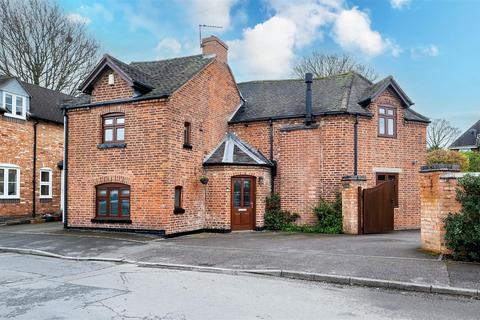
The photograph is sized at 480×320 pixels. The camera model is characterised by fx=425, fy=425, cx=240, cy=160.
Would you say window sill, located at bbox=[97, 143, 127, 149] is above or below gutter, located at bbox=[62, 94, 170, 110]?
below

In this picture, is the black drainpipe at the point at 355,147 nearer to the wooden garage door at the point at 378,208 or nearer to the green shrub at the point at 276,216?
the wooden garage door at the point at 378,208

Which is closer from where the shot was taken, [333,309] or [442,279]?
[333,309]

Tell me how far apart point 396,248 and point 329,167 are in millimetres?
6115

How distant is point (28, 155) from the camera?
22312mm

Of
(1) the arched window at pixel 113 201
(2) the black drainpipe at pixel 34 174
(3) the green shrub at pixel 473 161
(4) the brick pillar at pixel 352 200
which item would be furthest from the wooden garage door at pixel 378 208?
(3) the green shrub at pixel 473 161

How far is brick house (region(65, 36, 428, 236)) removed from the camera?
15.7 m

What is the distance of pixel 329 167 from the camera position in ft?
58.5

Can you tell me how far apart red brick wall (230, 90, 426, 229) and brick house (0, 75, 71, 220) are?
1125 cm

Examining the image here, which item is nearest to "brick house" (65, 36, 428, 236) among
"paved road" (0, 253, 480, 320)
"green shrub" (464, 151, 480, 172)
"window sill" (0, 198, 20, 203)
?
"window sill" (0, 198, 20, 203)

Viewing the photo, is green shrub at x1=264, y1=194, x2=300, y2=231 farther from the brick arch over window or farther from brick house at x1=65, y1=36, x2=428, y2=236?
the brick arch over window

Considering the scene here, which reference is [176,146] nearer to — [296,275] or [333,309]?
[296,275]

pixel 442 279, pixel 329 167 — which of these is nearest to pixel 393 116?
pixel 329 167

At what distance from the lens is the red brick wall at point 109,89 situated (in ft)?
53.0

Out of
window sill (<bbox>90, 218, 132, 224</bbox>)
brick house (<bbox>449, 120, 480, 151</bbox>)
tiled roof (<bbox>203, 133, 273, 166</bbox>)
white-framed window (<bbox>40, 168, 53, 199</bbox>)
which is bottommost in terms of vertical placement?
window sill (<bbox>90, 218, 132, 224</bbox>)
